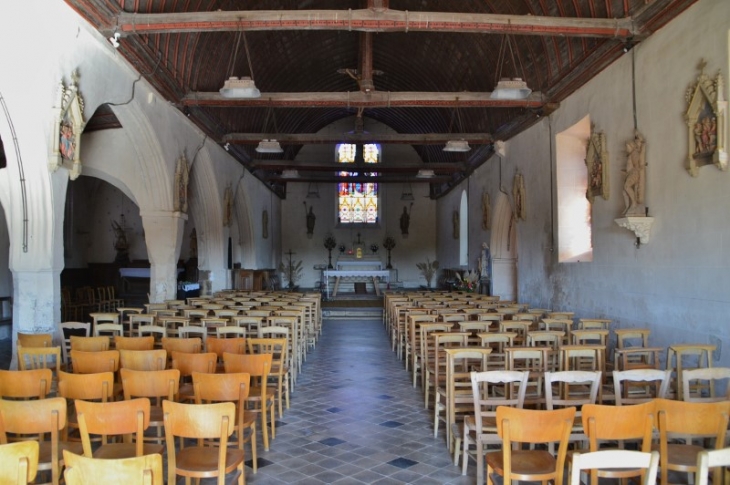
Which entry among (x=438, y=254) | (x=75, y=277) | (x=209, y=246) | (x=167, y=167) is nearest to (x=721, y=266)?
(x=167, y=167)

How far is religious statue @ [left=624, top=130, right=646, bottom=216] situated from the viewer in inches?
291

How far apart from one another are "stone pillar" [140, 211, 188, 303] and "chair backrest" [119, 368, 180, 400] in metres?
7.56

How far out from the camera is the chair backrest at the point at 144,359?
4723 millimetres

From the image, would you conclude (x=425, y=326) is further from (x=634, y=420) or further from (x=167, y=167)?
A: (x=167, y=167)

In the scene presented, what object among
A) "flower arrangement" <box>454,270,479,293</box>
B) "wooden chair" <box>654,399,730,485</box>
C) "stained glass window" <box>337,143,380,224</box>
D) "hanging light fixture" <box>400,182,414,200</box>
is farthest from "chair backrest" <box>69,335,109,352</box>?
"hanging light fixture" <box>400,182,414,200</box>

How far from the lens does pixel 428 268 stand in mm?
26719

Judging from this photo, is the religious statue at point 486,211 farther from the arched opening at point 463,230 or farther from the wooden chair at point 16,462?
the wooden chair at point 16,462

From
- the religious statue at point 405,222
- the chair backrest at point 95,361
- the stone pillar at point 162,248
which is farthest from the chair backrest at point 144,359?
the religious statue at point 405,222

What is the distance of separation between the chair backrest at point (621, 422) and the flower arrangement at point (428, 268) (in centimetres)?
2307

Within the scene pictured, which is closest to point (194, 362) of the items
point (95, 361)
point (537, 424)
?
point (95, 361)

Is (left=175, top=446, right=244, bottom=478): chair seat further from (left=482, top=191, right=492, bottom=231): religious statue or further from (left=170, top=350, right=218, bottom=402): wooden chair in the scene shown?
(left=482, top=191, right=492, bottom=231): religious statue

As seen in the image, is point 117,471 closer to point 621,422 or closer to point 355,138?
point 621,422

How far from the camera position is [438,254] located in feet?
87.3

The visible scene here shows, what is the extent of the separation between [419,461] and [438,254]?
72.9 feet
